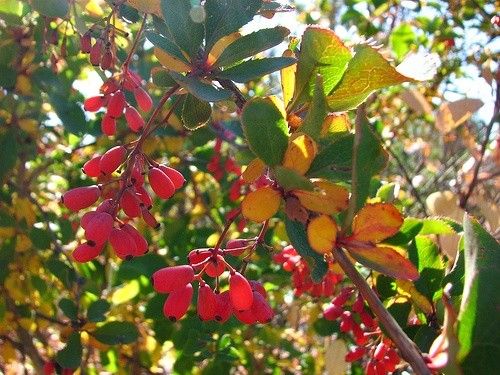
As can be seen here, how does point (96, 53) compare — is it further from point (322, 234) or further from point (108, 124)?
point (322, 234)

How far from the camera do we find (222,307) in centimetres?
74

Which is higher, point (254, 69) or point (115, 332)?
point (254, 69)

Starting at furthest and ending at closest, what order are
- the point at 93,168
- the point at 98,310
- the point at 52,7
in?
the point at 98,310, the point at 52,7, the point at 93,168

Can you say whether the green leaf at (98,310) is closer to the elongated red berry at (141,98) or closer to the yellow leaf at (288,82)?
the elongated red berry at (141,98)

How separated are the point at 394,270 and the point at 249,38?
1.00 ft

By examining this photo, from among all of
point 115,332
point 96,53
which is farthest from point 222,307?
point 115,332

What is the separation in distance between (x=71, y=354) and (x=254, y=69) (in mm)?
825

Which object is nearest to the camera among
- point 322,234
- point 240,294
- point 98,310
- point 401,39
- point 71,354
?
point 322,234

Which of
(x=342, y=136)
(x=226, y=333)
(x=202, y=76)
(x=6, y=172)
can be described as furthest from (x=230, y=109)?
(x=6, y=172)

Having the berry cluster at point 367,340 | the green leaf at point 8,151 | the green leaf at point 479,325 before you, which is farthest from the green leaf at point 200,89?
the green leaf at point 8,151

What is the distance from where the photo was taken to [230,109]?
0.88 metres

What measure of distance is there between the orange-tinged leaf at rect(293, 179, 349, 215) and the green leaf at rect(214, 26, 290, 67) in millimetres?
179

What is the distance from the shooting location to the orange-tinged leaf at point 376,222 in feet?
1.93

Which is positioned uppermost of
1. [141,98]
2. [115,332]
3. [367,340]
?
[141,98]
